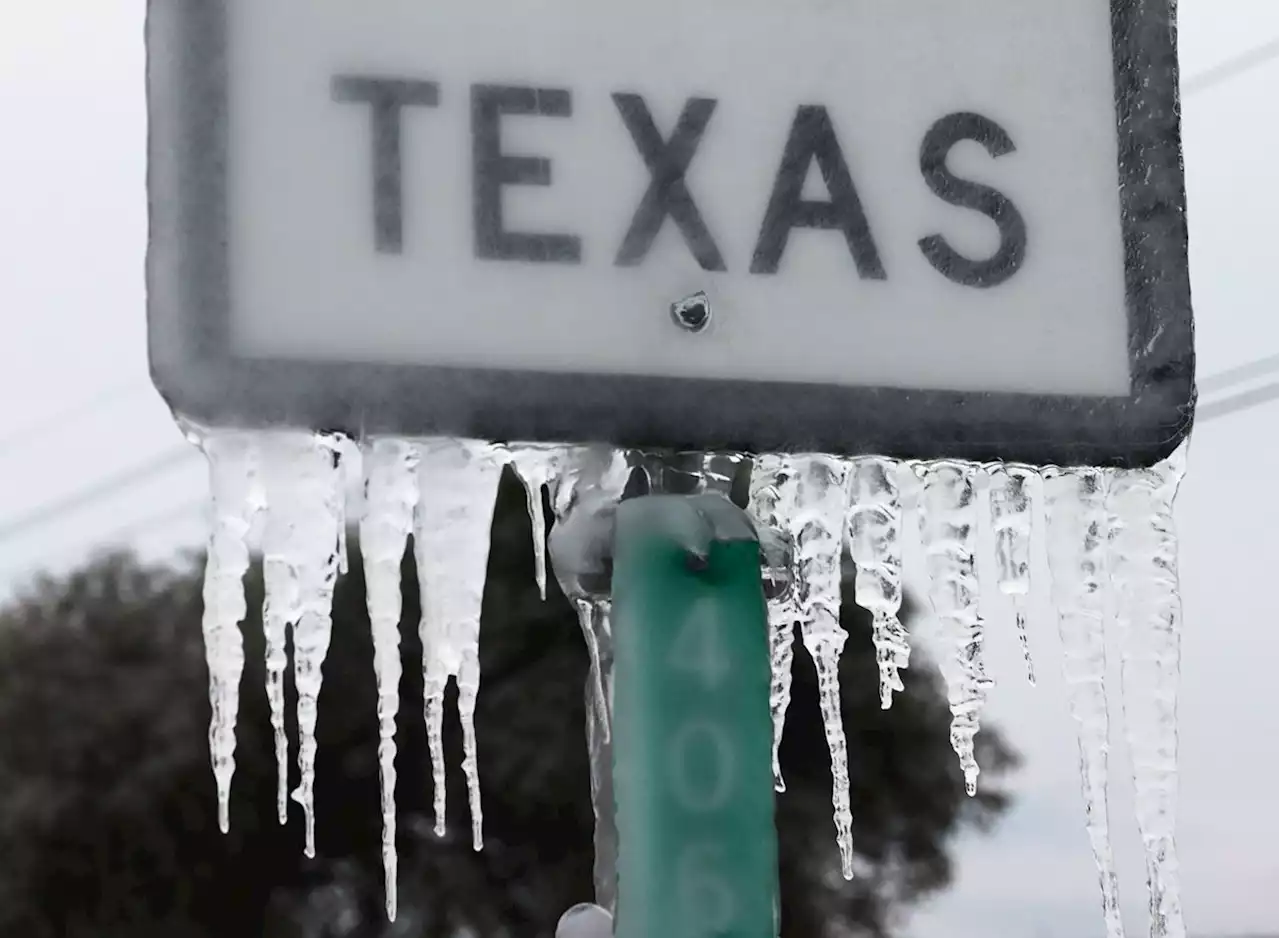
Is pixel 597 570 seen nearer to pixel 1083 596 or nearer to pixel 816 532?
pixel 816 532

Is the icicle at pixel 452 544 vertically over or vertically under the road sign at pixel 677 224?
under

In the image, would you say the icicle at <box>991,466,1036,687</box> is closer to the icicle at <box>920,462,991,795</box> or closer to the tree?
the icicle at <box>920,462,991,795</box>

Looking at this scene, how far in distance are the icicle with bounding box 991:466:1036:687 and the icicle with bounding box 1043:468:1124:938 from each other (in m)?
0.01

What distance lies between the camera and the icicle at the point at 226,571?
2.46 ft

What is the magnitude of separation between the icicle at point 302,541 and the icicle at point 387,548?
18 mm

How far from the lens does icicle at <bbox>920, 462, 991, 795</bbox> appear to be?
859 mm

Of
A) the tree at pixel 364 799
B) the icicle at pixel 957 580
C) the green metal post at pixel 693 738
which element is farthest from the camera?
the tree at pixel 364 799

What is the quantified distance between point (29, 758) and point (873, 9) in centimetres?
837

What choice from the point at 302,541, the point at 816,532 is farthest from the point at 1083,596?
the point at 302,541

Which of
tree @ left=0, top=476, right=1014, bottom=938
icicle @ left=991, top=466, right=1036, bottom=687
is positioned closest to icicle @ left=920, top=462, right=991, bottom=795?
icicle @ left=991, top=466, right=1036, bottom=687

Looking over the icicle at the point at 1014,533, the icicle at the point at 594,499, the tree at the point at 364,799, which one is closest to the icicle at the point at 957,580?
the icicle at the point at 1014,533

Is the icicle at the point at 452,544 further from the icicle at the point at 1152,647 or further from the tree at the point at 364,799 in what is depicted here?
the tree at the point at 364,799

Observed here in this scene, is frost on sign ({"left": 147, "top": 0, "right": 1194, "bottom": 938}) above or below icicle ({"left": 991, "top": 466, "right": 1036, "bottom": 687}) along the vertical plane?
above

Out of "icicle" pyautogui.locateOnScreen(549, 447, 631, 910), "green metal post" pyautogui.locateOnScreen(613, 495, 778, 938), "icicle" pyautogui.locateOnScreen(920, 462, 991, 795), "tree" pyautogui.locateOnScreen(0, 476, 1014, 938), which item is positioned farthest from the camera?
"tree" pyautogui.locateOnScreen(0, 476, 1014, 938)
